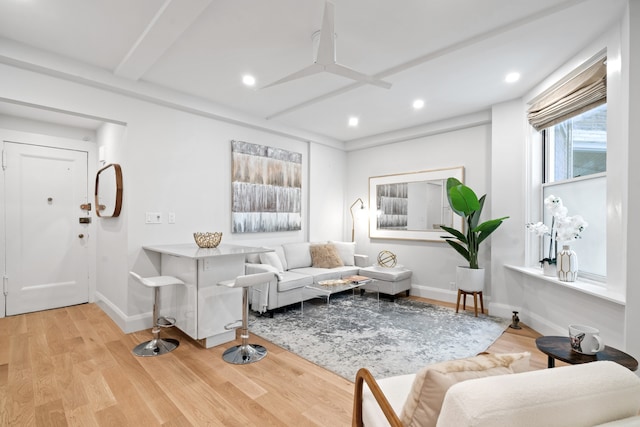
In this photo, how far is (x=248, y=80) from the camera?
10.8ft

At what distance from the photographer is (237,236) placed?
4312mm

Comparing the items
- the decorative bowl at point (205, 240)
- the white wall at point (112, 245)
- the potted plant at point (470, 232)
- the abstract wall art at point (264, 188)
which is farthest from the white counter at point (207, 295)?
the potted plant at point (470, 232)

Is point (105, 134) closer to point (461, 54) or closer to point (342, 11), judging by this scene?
point (342, 11)

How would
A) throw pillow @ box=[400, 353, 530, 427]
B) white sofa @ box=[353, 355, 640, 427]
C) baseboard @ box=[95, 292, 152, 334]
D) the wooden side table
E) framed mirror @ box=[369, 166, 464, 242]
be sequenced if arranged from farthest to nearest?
1. framed mirror @ box=[369, 166, 464, 242]
2. baseboard @ box=[95, 292, 152, 334]
3. the wooden side table
4. throw pillow @ box=[400, 353, 530, 427]
5. white sofa @ box=[353, 355, 640, 427]

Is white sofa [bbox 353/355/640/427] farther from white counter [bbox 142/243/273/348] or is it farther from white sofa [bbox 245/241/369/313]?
white sofa [bbox 245/241/369/313]

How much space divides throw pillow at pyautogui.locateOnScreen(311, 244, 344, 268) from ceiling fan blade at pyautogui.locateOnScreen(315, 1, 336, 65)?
3.03m

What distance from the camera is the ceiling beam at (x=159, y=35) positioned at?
82.2 inches

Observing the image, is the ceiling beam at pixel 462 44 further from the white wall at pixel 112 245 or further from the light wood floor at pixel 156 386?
the light wood floor at pixel 156 386

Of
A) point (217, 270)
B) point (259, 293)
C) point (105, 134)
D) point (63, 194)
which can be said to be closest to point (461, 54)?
point (217, 270)

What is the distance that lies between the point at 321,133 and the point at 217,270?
3194 millimetres

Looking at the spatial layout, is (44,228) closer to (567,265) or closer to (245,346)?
(245,346)

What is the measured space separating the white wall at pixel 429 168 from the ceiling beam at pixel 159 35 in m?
3.68

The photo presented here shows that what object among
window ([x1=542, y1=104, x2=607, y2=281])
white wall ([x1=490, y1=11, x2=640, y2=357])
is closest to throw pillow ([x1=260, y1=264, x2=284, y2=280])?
white wall ([x1=490, y1=11, x2=640, y2=357])

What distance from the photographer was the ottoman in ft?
14.6
